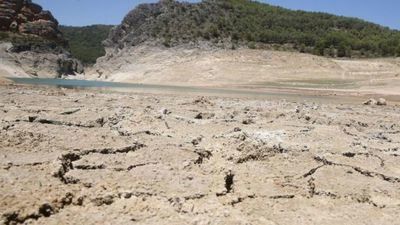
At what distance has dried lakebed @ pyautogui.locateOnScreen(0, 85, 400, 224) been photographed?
10.8 ft

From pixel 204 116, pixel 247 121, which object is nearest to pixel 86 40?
pixel 204 116

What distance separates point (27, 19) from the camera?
91.8 meters

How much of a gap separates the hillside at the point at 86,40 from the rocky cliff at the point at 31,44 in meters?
6.73

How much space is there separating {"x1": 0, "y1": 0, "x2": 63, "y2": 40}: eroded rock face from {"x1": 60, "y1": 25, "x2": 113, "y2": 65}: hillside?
7.07 meters

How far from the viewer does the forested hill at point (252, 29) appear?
55094mm

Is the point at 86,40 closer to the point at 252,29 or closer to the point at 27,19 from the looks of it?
the point at 27,19

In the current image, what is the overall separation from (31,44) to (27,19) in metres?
15.0

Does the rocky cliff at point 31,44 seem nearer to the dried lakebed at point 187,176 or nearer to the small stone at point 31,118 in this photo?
the small stone at point 31,118

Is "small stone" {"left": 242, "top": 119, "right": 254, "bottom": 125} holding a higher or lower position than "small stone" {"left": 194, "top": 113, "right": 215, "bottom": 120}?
higher

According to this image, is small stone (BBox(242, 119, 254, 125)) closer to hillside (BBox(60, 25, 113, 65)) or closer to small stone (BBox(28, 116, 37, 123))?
small stone (BBox(28, 116, 37, 123))

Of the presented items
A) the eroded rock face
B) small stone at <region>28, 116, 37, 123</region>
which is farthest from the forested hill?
small stone at <region>28, 116, 37, 123</region>

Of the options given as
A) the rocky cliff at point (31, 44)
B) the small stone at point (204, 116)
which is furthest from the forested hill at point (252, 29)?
the small stone at point (204, 116)

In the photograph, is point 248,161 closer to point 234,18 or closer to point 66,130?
point 66,130

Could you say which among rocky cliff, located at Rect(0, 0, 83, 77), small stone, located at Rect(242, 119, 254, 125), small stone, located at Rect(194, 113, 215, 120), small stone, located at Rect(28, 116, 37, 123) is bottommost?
small stone, located at Rect(194, 113, 215, 120)
